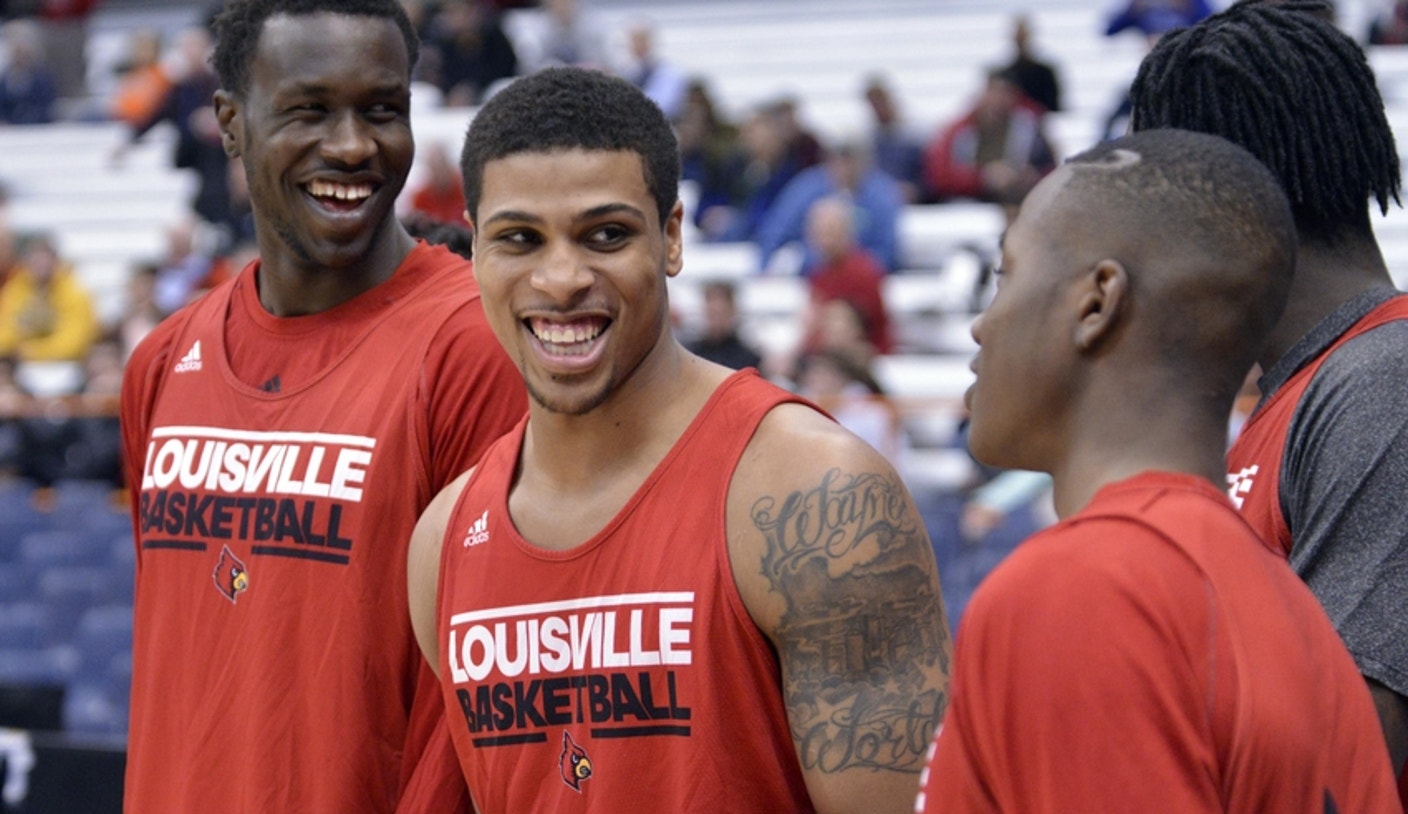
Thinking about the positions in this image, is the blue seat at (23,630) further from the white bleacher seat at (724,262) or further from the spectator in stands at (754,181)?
the spectator in stands at (754,181)

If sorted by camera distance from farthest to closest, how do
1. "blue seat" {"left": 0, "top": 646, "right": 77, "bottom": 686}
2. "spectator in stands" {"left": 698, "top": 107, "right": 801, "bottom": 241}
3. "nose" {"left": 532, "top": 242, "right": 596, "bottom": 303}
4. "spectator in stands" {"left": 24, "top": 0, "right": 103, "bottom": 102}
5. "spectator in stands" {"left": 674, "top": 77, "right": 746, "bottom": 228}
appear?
1. "spectator in stands" {"left": 24, "top": 0, "right": 103, "bottom": 102}
2. "spectator in stands" {"left": 674, "top": 77, "right": 746, "bottom": 228}
3. "spectator in stands" {"left": 698, "top": 107, "right": 801, "bottom": 241}
4. "blue seat" {"left": 0, "top": 646, "right": 77, "bottom": 686}
5. "nose" {"left": 532, "top": 242, "right": 596, "bottom": 303}

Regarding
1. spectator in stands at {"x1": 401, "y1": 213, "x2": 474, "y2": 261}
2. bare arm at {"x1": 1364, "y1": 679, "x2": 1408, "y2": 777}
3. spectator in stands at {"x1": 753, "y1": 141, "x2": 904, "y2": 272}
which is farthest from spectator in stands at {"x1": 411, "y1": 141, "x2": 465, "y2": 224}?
bare arm at {"x1": 1364, "y1": 679, "x2": 1408, "y2": 777}

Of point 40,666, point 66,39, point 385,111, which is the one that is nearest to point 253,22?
point 385,111

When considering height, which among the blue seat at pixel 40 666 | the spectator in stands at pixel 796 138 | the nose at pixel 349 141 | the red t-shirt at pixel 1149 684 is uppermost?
the spectator in stands at pixel 796 138

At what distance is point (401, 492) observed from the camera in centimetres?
298

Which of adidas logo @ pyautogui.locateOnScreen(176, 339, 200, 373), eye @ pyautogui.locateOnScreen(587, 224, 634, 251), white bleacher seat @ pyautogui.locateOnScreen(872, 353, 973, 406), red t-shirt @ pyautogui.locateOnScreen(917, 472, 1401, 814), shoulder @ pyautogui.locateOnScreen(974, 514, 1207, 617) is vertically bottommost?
red t-shirt @ pyautogui.locateOnScreen(917, 472, 1401, 814)

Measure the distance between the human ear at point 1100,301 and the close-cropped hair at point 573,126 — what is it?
99 centimetres

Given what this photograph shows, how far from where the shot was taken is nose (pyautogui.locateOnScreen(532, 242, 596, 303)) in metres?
2.59

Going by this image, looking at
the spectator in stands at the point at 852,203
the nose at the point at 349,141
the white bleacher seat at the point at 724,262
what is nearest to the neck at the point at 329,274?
the nose at the point at 349,141

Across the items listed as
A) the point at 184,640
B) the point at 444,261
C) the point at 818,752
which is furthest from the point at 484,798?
the point at 444,261

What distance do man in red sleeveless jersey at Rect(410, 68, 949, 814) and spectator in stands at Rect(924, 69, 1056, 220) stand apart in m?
8.71

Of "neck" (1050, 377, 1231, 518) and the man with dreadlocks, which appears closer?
"neck" (1050, 377, 1231, 518)

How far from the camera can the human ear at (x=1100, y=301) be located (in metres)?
1.81

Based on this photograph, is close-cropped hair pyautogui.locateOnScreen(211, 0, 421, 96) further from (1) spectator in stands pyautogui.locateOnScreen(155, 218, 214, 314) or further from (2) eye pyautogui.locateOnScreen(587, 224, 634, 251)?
(1) spectator in stands pyautogui.locateOnScreen(155, 218, 214, 314)
